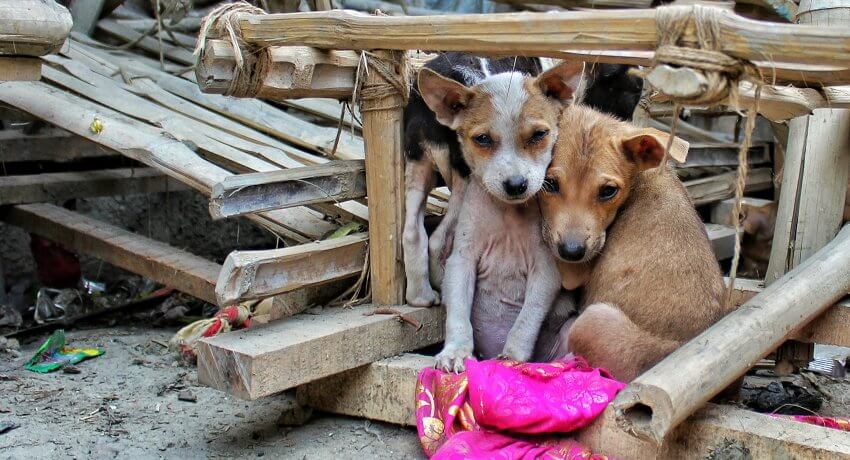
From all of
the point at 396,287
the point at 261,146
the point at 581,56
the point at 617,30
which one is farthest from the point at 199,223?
Result: the point at 617,30

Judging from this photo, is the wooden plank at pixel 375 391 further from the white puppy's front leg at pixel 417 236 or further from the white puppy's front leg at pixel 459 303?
the white puppy's front leg at pixel 417 236

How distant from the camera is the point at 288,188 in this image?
4.59 metres

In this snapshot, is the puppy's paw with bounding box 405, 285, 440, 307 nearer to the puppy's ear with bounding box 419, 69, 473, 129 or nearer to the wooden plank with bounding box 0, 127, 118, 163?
the puppy's ear with bounding box 419, 69, 473, 129

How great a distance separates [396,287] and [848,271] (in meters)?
2.23

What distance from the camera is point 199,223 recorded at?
8.15 metres

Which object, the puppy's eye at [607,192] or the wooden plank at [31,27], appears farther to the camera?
the puppy's eye at [607,192]

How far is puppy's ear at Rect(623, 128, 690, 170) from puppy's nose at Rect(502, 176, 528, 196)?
515 millimetres

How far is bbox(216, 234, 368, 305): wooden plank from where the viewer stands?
4.14 meters

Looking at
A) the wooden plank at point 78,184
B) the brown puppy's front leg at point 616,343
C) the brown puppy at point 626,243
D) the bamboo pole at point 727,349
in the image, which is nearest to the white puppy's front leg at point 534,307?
the brown puppy at point 626,243

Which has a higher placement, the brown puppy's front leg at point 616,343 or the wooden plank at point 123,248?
the brown puppy's front leg at point 616,343

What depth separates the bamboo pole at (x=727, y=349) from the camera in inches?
129

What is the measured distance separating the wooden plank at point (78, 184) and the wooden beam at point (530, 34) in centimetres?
291

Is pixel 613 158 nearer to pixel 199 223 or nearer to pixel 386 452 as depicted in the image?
pixel 386 452


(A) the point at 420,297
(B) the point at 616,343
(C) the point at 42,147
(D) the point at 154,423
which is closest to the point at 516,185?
(B) the point at 616,343
